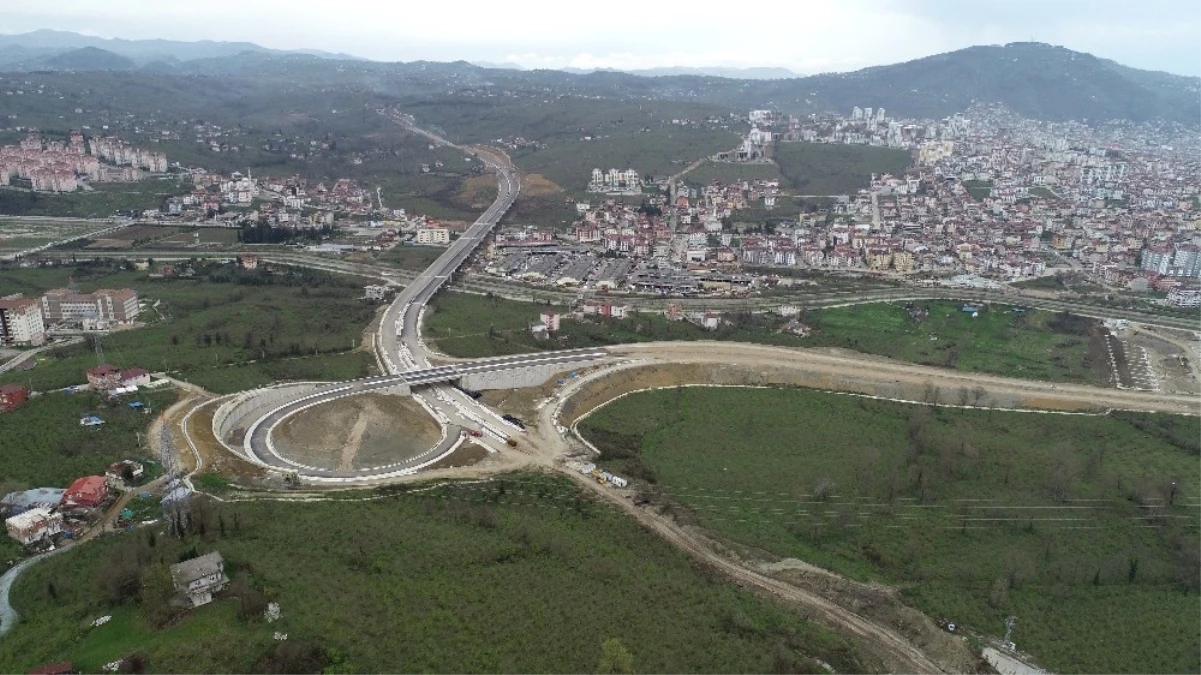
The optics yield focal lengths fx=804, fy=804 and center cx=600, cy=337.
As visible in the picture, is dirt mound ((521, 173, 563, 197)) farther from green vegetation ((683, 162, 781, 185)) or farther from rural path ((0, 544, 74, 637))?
rural path ((0, 544, 74, 637))

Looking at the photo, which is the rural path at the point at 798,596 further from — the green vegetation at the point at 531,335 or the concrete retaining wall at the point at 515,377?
the green vegetation at the point at 531,335

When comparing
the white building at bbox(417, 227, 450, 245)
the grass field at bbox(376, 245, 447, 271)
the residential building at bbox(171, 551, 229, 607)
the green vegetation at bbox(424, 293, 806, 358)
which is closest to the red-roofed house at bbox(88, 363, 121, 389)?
the green vegetation at bbox(424, 293, 806, 358)

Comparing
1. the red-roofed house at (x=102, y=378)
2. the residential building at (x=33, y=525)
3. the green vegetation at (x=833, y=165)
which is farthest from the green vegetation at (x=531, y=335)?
the green vegetation at (x=833, y=165)

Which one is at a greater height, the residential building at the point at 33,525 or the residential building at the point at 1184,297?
the residential building at the point at 1184,297

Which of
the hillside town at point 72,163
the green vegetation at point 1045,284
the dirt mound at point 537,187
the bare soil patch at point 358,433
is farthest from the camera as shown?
the dirt mound at point 537,187

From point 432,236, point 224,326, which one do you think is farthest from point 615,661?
point 432,236
